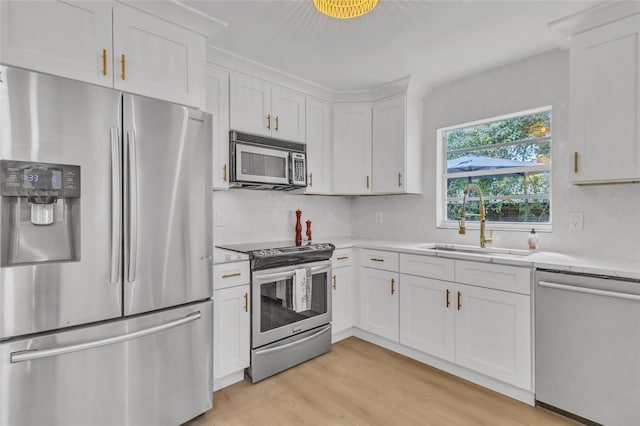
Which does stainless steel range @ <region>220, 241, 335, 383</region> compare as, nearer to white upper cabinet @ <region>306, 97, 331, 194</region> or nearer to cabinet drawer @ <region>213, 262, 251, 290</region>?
cabinet drawer @ <region>213, 262, 251, 290</region>

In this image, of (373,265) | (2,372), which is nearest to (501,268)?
(373,265)

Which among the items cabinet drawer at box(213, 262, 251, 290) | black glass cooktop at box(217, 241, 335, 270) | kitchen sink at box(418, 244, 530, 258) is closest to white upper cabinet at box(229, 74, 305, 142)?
black glass cooktop at box(217, 241, 335, 270)

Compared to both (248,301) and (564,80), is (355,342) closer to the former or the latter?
(248,301)

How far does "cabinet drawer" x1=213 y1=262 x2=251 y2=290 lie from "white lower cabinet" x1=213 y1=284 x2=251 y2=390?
35 millimetres

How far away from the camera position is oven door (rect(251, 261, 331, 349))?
2445 millimetres

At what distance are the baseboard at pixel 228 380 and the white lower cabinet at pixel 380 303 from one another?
1.24m

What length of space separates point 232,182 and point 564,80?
2.69m

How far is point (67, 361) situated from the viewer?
4.90ft

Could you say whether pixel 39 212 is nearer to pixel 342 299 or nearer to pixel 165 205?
pixel 165 205

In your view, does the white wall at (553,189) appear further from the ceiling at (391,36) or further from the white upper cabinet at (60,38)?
the white upper cabinet at (60,38)

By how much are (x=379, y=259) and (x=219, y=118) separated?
185 cm

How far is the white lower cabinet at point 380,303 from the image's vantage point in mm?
2891

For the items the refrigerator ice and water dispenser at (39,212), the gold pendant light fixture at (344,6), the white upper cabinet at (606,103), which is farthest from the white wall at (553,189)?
the refrigerator ice and water dispenser at (39,212)

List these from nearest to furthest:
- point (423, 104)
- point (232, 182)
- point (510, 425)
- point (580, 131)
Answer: point (510, 425)
point (580, 131)
point (232, 182)
point (423, 104)
